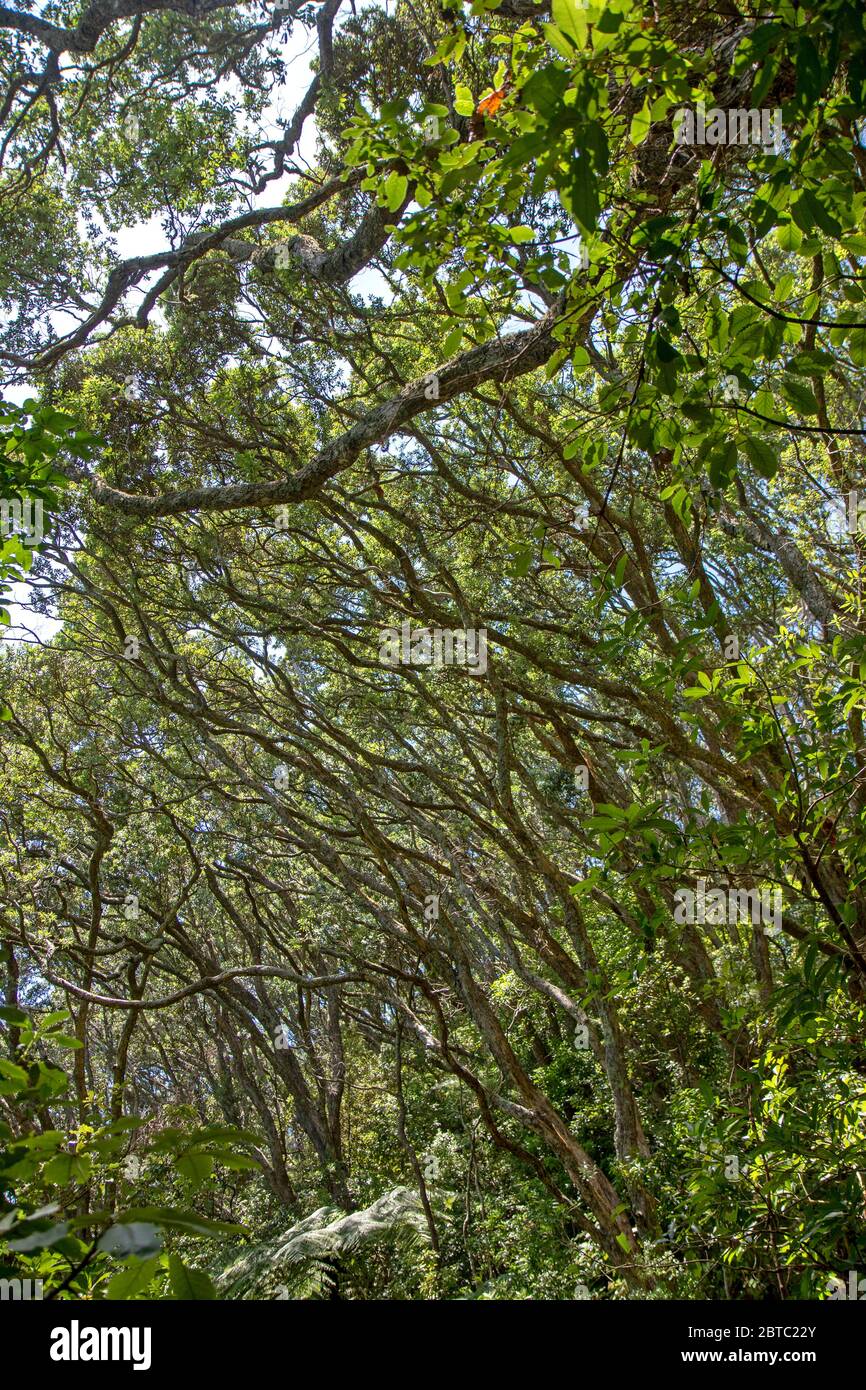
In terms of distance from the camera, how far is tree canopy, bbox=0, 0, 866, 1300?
185 cm

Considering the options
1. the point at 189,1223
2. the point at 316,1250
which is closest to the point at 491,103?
the point at 189,1223

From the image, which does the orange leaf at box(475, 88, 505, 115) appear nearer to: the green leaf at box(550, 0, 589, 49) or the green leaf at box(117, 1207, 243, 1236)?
the green leaf at box(550, 0, 589, 49)

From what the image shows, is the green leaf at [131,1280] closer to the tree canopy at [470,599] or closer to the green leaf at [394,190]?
the tree canopy at [470,599]

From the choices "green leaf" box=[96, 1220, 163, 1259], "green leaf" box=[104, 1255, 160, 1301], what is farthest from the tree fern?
"green leaf" box=[96, 1220, 163, 1259]

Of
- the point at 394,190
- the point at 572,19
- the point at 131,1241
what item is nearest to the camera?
the point at 131,1241

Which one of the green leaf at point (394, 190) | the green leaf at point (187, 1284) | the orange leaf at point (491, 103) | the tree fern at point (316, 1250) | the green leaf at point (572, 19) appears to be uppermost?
the orange leaf at point (491, 103)

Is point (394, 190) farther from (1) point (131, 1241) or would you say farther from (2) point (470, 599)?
(2) point (470, 599)

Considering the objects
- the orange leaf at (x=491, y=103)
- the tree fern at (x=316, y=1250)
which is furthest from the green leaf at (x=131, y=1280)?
the tree fern at (x=316, y=1250)

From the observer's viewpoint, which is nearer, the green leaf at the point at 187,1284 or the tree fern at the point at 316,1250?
the green leaf at the point at 187,1284

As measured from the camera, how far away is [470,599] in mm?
8812

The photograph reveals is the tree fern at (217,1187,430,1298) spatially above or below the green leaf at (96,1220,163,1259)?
below

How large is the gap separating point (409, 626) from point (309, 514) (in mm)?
1301

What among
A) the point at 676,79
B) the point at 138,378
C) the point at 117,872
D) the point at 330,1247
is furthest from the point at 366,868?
the point at 676,79

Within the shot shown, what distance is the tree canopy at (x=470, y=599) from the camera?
1.85 metres
